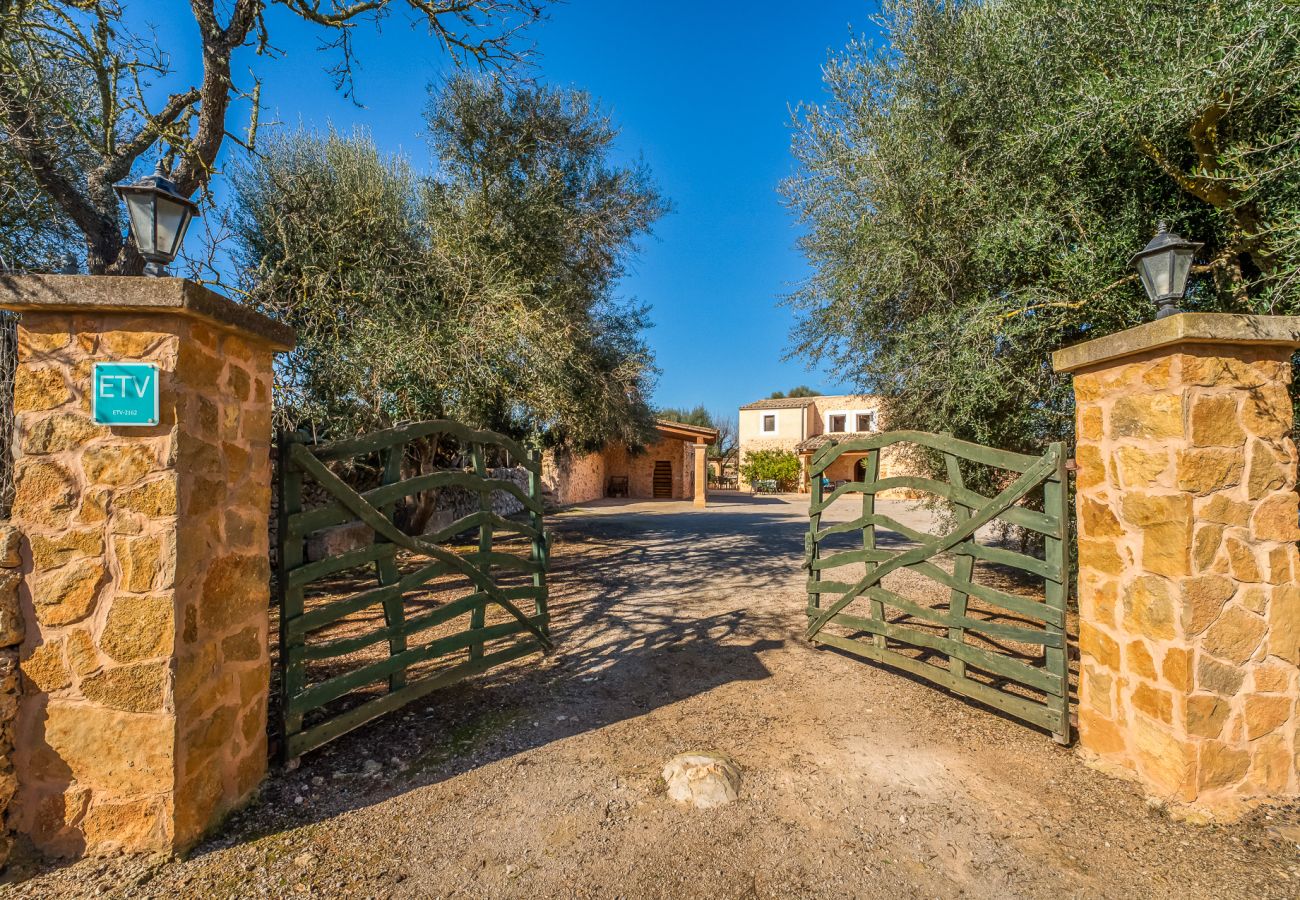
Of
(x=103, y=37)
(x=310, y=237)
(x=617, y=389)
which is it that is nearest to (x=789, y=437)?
(x=617, y=389)

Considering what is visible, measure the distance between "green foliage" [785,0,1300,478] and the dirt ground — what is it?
2948 millimetres

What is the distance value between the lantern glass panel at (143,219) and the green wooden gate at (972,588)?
12.9ft

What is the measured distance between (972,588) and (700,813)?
2.06 meters

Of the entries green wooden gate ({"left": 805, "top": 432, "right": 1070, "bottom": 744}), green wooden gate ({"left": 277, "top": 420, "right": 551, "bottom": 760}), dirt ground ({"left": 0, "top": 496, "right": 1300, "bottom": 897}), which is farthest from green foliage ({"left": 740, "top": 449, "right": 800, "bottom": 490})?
green wooden gate ({"left": 277, "top": 420, "right": 551, "bottom": 760})

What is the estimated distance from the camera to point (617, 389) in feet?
28.2

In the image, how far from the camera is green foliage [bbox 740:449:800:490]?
89.0ft

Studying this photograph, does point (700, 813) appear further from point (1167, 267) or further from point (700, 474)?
point (700, 474)

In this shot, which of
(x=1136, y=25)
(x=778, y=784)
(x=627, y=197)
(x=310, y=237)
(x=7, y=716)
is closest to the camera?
(x=7, y=716)

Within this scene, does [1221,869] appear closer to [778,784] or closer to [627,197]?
[778,784]

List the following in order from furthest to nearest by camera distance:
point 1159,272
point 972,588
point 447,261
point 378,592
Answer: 1. point 447,261
2. point 972,588
3. point 378,592
4. point 1159,272

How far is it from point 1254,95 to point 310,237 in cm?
788

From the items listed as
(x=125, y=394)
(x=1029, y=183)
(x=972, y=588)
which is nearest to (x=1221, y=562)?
(x=972, y=588)

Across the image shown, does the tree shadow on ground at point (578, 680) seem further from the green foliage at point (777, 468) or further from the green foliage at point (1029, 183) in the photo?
the green foliage at point (777, 468)

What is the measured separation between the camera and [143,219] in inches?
91.8
